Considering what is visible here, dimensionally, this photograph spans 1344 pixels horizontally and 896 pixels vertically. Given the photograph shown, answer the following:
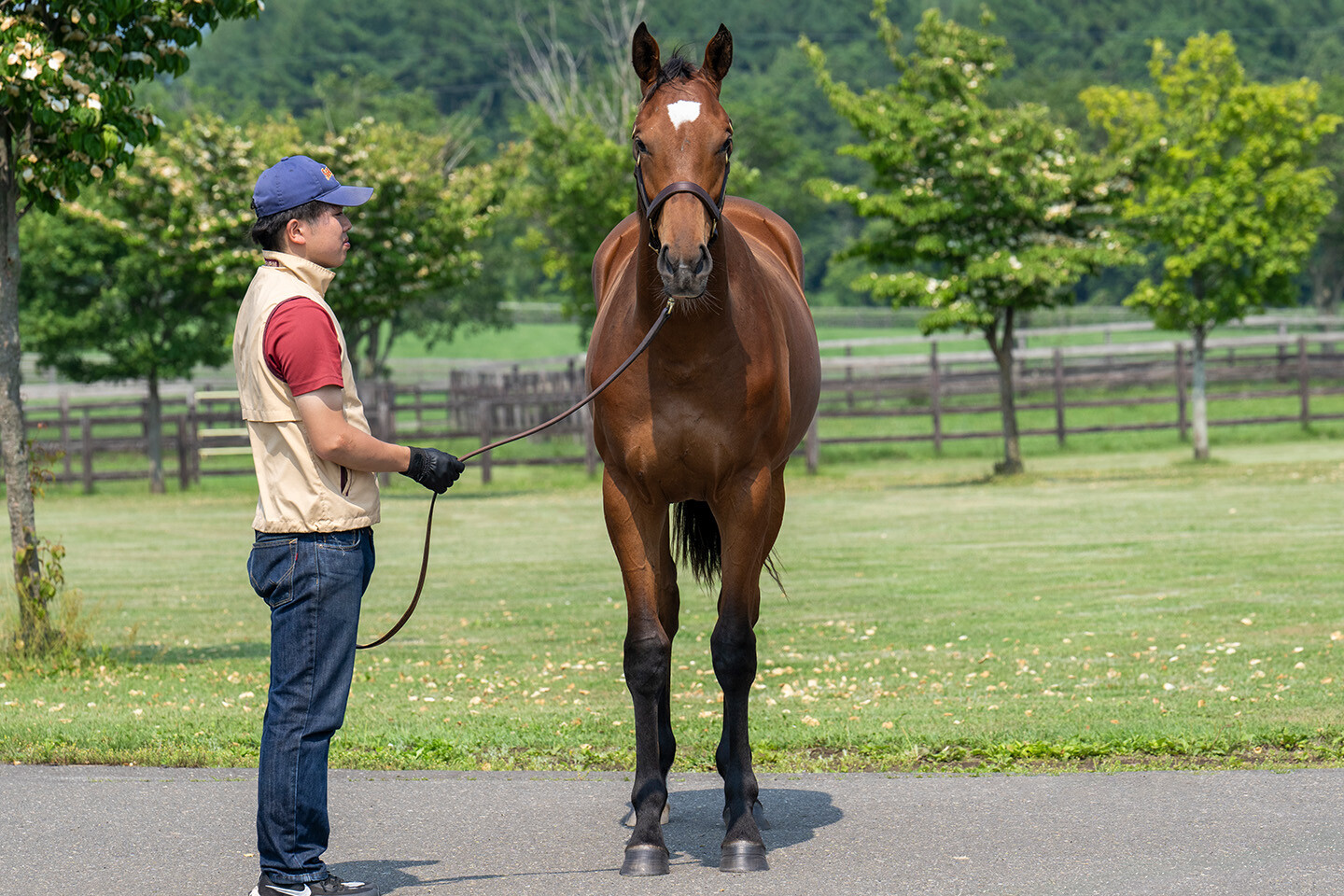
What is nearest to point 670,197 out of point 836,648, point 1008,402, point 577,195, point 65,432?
point 836,648

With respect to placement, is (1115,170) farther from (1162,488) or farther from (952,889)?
(952,889)

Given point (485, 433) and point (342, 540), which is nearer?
point (342, 540)

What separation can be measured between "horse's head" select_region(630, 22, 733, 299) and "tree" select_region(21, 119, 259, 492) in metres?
21.7

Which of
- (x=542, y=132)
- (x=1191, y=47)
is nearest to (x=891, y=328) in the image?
(x=542, y=132)

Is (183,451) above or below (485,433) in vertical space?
below

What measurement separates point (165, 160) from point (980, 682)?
21.9m

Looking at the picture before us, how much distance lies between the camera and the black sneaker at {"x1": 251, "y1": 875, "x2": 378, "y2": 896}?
14.0 ft

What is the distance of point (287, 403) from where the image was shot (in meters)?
4.21

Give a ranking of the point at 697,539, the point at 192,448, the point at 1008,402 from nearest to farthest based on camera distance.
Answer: the point at 697,539
the point at 1008,402
the point at 192,448

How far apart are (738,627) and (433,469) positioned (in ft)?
4.53

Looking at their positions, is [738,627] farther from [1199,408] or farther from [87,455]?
[87,455]

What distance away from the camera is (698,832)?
5.23 m

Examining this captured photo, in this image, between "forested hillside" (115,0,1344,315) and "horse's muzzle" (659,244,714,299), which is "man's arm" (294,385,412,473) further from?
"forested hillside" (115,0,1344,315)

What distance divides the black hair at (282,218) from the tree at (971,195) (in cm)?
1997
